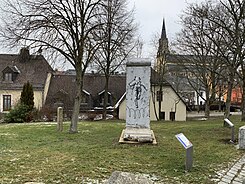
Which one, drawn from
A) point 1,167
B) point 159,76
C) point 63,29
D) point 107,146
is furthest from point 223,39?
point 159,76

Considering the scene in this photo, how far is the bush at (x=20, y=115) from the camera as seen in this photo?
2542cm

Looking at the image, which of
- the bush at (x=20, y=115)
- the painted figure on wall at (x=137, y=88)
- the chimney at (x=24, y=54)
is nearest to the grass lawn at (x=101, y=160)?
the painted figure on wall at (x=137, y=88)

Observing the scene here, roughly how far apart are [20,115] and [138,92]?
1706cm

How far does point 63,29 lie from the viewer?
1370 cm

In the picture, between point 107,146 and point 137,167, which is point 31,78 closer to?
point 107,146

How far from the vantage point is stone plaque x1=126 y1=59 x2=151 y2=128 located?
11805mm

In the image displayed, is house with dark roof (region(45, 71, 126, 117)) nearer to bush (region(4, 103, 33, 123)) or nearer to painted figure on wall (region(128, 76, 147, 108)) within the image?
bush (region(4, 103, 33, 123))

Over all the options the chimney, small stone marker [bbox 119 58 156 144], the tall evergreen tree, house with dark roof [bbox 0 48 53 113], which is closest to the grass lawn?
small stone marker [bbox 119 58 156 144]

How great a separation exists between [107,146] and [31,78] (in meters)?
30.1

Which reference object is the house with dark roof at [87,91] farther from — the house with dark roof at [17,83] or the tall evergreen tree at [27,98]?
the tall evergreen tree at [27,98]

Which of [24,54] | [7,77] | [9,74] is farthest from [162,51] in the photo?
[24,54]

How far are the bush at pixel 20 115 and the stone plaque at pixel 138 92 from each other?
1656cm

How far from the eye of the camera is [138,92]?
11.8 meters

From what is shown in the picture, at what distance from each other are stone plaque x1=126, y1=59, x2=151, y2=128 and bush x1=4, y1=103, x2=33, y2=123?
1656 centimetres
